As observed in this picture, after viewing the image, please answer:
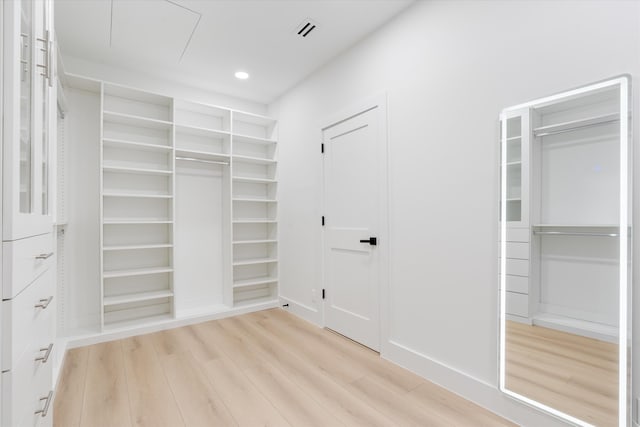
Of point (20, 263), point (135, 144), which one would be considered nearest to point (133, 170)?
point (135, 144)

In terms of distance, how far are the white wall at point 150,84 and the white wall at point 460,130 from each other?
1.96 meters

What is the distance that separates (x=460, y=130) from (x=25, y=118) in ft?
7.07

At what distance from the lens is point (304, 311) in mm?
3373

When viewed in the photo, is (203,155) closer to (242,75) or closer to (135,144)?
(135,144)

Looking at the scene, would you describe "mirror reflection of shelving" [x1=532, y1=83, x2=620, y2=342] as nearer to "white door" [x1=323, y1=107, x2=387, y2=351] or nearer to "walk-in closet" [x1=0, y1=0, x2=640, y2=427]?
"walk-in closet" [x1=0, y1=0, x2=640, y2=427]

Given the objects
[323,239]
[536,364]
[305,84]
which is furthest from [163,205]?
[536,364]

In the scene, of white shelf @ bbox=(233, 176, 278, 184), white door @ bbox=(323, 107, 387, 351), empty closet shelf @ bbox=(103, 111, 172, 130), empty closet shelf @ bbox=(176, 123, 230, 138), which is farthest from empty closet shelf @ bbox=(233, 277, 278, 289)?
empty closet shelf @ bbox=(103, 111, 172, 130)

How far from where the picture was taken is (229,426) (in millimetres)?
1617

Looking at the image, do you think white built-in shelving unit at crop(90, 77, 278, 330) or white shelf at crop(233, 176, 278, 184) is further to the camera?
white shelf at crop(233, 176, 278, 184)

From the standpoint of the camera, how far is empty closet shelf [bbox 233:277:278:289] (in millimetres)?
3601

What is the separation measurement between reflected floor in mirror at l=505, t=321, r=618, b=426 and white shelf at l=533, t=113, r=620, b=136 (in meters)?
1.04

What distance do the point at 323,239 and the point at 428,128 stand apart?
1.57 metres

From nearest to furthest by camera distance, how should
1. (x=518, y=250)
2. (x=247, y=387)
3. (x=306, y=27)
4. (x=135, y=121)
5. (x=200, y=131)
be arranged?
(x=518, y=250), (x=247, y=387), (x=306, y=27), (x=135, y=121), (x=200, y=131)

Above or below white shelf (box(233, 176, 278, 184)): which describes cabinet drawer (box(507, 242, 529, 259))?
below
